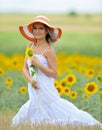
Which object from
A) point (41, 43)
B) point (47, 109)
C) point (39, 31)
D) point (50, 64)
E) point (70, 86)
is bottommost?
point (70, 86)

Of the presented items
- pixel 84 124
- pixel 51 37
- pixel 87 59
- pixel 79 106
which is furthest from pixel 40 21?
pixel 87 59

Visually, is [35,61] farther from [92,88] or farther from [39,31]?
[92,88]

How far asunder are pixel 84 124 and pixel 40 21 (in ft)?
3.21

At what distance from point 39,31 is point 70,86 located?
1756mm

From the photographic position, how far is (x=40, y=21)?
18.2 feet

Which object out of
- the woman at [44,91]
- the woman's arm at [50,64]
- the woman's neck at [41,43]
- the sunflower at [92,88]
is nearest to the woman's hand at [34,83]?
the woman at [44,91]

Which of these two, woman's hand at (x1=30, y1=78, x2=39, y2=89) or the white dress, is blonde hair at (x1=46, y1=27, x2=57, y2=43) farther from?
woman's hand at (x1=30, y1=78, x2=39, y2=89)

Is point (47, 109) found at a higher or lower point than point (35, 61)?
lower

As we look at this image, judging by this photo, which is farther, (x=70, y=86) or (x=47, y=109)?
(x=70, y=86)

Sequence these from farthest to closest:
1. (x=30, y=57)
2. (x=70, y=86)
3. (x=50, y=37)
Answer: (x=70, y=86) → (x=50, y=37) → (x=30, y=57)

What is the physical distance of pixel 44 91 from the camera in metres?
5.56

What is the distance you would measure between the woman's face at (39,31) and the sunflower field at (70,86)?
79 cm

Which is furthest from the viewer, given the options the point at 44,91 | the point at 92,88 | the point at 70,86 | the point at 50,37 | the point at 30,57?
the point at 70,86

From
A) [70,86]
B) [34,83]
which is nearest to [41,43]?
[34,83]
